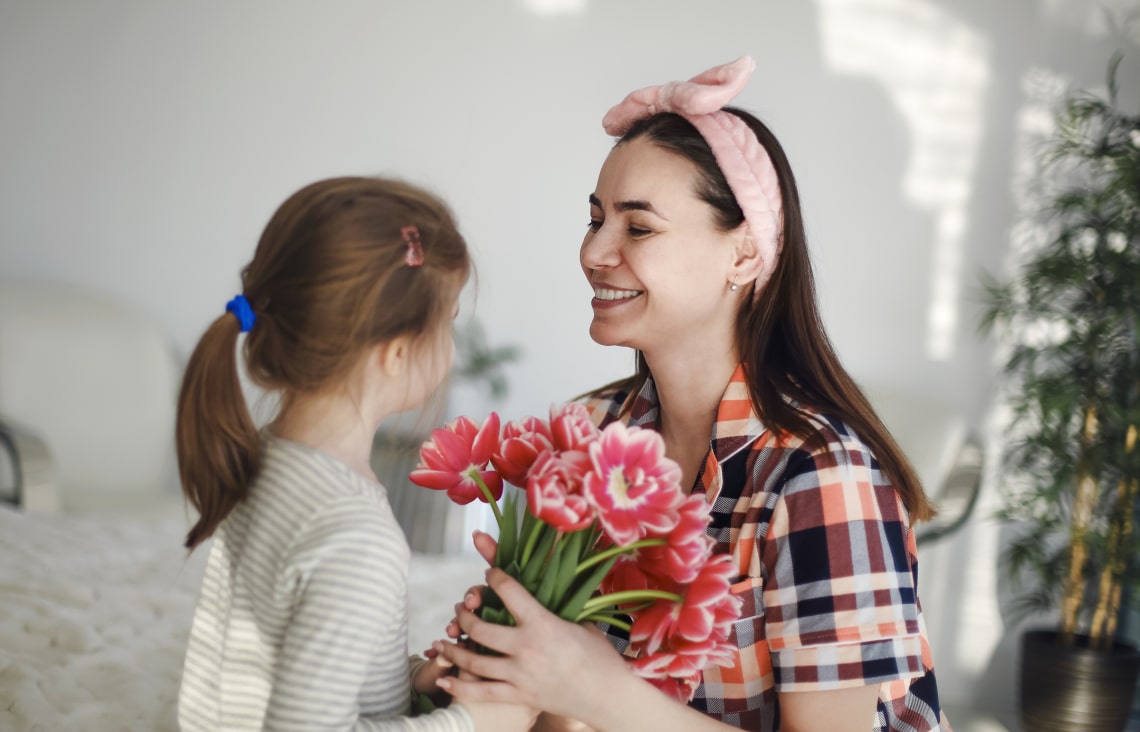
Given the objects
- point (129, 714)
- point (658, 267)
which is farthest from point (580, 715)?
point (129, 714)

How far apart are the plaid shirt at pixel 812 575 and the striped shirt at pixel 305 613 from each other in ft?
1.42

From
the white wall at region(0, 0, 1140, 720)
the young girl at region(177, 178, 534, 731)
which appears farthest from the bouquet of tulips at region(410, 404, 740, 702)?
the white wall at region(0, 0, 1140, 720)

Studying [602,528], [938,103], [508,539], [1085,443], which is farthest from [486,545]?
[938,103]

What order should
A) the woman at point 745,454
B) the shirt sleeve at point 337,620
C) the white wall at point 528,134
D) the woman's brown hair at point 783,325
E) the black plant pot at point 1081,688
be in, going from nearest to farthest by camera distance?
the shirt sleeve at point 337,620
the woman at point 745,454
the woman's brown hair at point 783,325
the black plant pot at point 1081,688
the white wall at point 528,134

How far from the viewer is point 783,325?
1.59 metres

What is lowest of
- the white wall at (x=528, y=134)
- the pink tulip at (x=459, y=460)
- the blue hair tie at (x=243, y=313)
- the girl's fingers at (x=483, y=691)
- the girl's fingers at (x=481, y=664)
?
the girl's fingers at (x=483, y=691)

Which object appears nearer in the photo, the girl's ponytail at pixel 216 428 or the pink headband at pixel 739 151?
the girl's ponytail at pixel 216 428

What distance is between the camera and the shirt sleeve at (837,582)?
125 cm

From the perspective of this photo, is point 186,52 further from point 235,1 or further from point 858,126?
point 858,126

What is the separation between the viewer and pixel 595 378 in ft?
13.4

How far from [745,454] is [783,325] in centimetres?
23

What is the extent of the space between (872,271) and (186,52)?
267cm

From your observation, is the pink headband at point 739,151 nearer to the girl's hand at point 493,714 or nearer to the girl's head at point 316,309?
the girl's head at point 316,309

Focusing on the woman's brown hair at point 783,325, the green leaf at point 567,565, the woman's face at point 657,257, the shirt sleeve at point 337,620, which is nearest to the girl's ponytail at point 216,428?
the shirt sleeve at point 337,620
